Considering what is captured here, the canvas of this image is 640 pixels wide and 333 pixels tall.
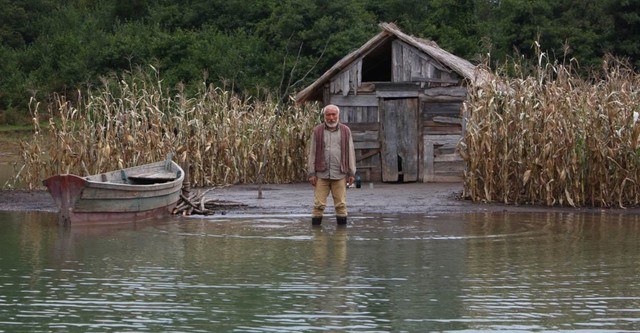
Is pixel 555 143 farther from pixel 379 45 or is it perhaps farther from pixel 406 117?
pixel 379 45

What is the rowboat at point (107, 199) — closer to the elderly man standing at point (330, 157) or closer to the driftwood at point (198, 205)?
the driftwood at point (198, 205)

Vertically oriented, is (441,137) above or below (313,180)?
above

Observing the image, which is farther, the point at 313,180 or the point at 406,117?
the point at 406,117

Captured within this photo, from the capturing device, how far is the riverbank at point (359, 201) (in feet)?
63.5

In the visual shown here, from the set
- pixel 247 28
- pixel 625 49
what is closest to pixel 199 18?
pixel 247 28

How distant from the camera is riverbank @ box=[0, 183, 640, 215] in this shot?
63.5ft

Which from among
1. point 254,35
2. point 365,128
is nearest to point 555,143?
point 365,128

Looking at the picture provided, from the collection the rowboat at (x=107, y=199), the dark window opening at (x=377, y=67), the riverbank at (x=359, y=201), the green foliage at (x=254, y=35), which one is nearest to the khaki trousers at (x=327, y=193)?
the riverbank at (x=359, y=201)

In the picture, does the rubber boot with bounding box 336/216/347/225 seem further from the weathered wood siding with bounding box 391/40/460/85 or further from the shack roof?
the weathered wood siding with bounding box 391/40/460/85

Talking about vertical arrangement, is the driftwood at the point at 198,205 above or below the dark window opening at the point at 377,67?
below

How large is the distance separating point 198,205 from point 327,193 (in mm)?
3207

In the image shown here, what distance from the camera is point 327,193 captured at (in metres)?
16.8

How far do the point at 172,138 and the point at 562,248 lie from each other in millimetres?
10984

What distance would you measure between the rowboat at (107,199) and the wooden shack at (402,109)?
711 centimetres
